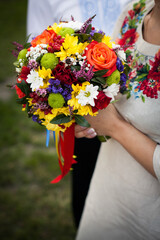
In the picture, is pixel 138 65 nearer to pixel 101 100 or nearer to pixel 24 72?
pixel 101 100

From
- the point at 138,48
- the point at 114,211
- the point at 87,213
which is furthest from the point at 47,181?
the point at 138,48

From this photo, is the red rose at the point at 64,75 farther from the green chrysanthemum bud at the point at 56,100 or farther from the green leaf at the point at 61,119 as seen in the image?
the green leaf at the point at 61,119

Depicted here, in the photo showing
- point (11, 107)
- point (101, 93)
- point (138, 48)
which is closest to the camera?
point (101, 93)

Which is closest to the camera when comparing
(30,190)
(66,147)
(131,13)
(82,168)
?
(66,147)

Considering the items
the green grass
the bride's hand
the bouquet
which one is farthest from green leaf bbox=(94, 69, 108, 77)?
the green grass

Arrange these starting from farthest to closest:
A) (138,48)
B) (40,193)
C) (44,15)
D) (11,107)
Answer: (11,107) → (40,193) → (44,15) → (138,48)

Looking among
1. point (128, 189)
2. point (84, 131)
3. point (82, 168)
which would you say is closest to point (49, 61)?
point (84, 131)

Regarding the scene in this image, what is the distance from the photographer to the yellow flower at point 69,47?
116 centimetres

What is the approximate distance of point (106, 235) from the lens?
179 cm

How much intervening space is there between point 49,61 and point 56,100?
0.19m

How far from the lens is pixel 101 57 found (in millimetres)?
1155

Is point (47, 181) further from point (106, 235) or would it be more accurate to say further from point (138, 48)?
point (138, 48)

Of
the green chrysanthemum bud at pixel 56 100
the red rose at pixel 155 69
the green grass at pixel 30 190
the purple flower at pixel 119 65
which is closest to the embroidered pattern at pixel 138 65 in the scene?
the red rose at pixel 155 69

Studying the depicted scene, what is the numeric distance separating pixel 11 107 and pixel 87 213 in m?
3.15
